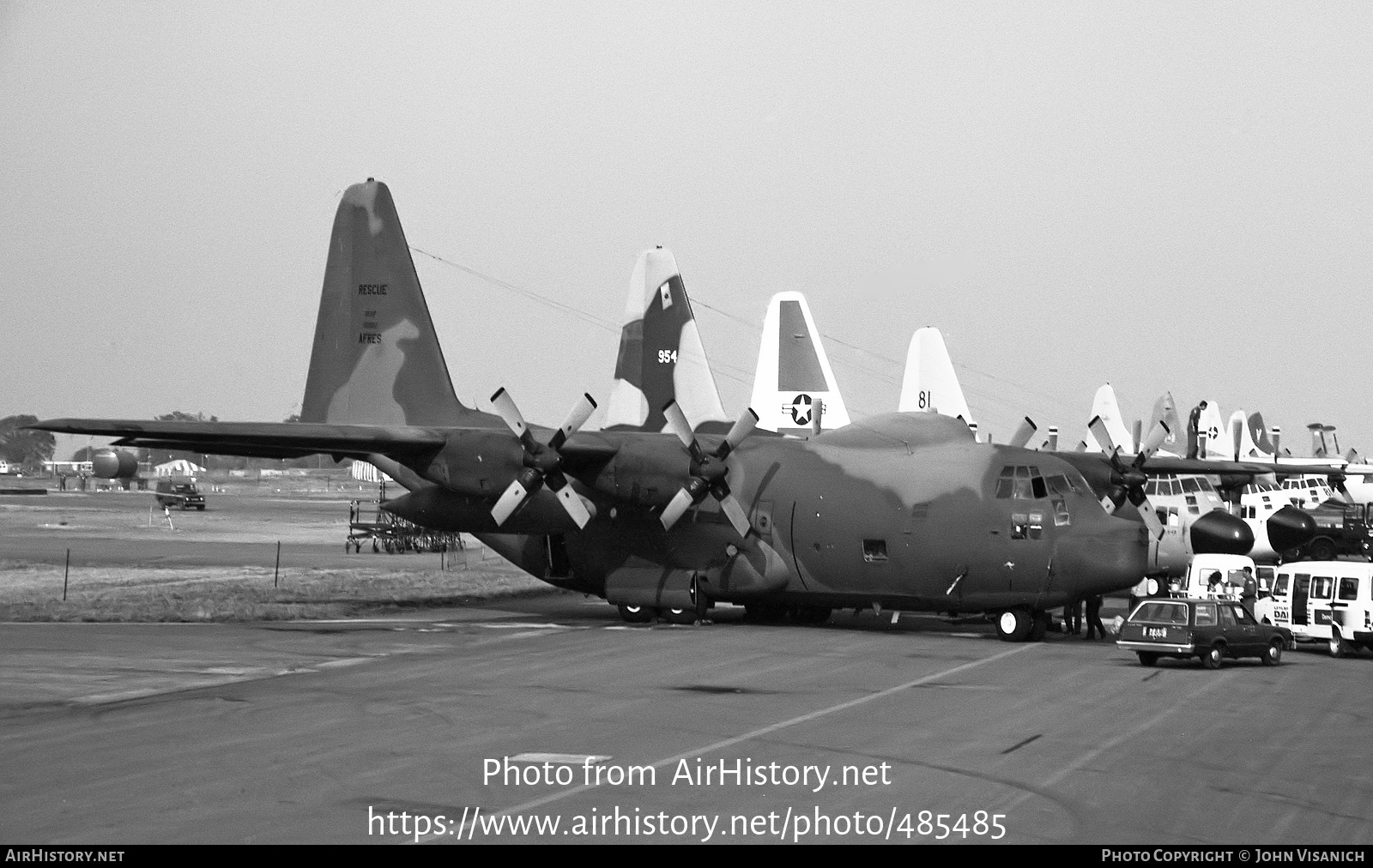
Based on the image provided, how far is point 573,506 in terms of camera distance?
32656 mm

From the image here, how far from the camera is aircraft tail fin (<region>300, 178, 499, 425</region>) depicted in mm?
37750

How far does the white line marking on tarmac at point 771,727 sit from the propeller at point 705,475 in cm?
698

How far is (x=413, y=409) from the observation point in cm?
3766

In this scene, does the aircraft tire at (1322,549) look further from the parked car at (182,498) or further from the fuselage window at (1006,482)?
the parked car at (182,498)

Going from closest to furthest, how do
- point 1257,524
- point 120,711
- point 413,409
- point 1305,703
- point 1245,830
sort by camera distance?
point 1245,830 → point 120,711 → point 1305,703 → point 413,409 → point 1257,524

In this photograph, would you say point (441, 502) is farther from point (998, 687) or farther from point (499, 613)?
point (998, 687)

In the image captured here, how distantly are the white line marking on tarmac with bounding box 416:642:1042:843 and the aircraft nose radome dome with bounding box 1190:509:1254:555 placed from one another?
749 inches

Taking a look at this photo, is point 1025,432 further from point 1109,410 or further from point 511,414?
point 1109,410

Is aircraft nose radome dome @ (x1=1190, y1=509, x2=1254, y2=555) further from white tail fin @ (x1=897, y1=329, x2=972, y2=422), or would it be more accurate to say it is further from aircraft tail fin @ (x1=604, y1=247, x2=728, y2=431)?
aircraft tail fin @ (x1=604, y1=247, x2=728, y2=431)

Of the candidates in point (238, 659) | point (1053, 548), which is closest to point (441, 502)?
point (238, 659)

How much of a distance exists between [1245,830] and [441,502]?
946 inches

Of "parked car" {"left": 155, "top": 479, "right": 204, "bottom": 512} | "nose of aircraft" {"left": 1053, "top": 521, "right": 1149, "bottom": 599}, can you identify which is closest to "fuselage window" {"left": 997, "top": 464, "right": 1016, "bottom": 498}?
"nose of aircraft" {"left": 1053, "top": 521, "right": 1149, "bottom": 599}

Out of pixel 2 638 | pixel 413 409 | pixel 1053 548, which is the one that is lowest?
pixel 2 638

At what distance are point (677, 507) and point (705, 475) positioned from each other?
3.21ft
